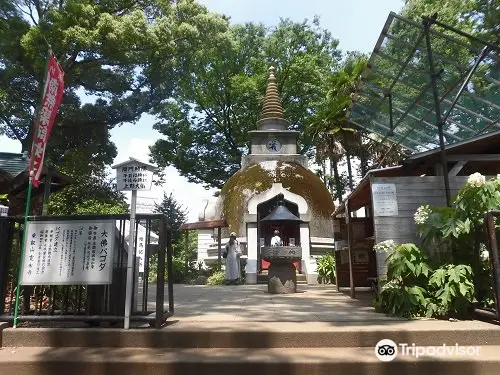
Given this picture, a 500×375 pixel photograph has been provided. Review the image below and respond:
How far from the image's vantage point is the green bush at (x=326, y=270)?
1402 cm

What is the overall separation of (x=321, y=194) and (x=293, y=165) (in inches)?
78.5

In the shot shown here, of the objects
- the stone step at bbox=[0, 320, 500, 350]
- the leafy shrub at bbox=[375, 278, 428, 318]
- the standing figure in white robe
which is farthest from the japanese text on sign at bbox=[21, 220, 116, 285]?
the standing figure in white robe

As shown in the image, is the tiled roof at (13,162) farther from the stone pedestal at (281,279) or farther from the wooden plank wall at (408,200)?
the wooden plank wall at (408,200)

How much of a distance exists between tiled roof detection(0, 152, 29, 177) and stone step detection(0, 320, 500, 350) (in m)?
6.95

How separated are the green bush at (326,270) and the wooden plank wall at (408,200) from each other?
7777mm

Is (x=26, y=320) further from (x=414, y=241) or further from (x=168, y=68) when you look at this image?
(x=168, y=68)

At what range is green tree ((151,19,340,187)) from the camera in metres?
27.5

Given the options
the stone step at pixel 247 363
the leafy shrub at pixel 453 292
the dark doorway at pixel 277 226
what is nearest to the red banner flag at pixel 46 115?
the stone step at pixel 247 363

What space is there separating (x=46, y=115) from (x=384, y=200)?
534cm

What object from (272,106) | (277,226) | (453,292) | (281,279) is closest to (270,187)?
(277,226)

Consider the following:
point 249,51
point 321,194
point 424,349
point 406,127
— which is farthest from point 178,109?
point 424,349

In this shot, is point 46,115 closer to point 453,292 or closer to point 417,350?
point 417,350

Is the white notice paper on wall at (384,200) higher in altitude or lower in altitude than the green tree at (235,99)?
lower

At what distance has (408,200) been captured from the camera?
658 centimetres
